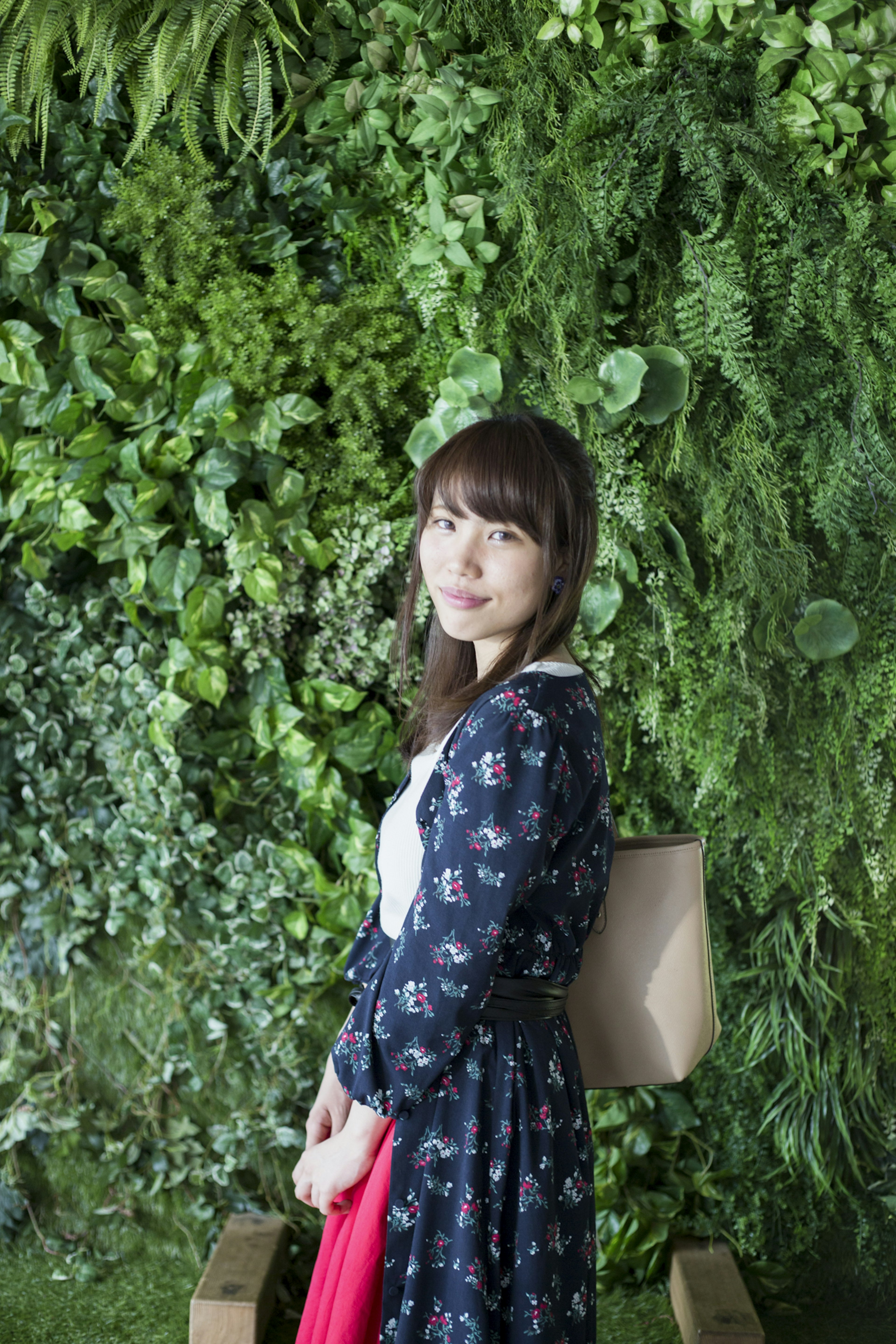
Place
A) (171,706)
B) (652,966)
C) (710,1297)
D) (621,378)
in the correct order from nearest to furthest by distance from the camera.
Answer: (652,966) < (621,378) < (710,1297) < (171,706)

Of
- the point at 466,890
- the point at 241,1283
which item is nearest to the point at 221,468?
the point at 466,890

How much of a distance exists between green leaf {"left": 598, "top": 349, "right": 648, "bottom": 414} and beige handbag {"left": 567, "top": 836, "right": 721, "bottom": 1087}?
71 cm

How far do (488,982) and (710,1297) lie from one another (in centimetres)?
108

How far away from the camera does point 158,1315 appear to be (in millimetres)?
1765

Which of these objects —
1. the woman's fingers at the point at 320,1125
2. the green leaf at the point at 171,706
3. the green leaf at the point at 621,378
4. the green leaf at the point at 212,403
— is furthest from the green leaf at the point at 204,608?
the woman's fingers at the point at 320,1125

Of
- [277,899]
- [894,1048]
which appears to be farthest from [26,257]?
[894,1048]

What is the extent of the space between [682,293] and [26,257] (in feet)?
3.67

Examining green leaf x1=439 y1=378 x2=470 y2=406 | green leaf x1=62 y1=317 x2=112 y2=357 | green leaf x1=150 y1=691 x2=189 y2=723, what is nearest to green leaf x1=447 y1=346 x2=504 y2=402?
green leaf x1=439 y1=378 x2=470 y2=406

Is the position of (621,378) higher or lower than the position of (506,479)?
higher

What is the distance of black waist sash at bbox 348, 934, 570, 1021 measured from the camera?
1024 millimetres

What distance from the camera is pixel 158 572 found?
5.59 feet

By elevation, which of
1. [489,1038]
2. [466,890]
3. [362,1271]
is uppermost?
[466,890]

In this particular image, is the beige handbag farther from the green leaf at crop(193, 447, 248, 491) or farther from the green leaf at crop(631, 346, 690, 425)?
the green leaf at crop(193, 447, 248, 491)

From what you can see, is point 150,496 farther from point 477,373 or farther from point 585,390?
point 585,390
